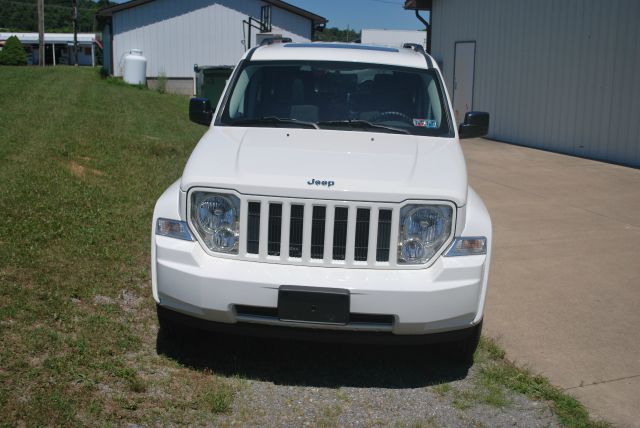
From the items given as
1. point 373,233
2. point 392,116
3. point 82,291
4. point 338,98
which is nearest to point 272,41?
point 338,98

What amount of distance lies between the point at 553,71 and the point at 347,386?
501 inches

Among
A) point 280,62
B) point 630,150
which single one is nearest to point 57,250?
point 280,62

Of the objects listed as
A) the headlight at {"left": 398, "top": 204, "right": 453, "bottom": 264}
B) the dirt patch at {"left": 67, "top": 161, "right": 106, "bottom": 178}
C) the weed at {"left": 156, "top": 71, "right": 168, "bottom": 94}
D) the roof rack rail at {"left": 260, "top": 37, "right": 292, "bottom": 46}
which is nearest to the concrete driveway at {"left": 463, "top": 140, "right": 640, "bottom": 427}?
the headlight at {"left": 398, "top": 204, "right": 453, "bottom": 264}

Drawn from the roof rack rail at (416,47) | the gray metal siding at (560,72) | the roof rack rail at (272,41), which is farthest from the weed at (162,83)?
the roof rack rail at (416,47)

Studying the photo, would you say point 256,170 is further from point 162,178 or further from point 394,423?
point 162,178

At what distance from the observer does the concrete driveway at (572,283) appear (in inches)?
185

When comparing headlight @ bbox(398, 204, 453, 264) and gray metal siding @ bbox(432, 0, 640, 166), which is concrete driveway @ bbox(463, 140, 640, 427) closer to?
headlight @ bbox(398, 204, 453, 264)

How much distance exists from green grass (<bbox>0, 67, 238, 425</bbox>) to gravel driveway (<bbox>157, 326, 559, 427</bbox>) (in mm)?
194

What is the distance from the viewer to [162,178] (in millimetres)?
10133

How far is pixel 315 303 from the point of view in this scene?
3998 millimetres

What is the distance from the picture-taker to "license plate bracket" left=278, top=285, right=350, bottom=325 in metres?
3.99

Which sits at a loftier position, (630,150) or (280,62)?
(280,62)

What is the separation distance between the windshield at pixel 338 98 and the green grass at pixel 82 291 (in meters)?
Answer: 1.60

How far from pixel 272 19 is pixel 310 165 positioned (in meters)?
31.5
